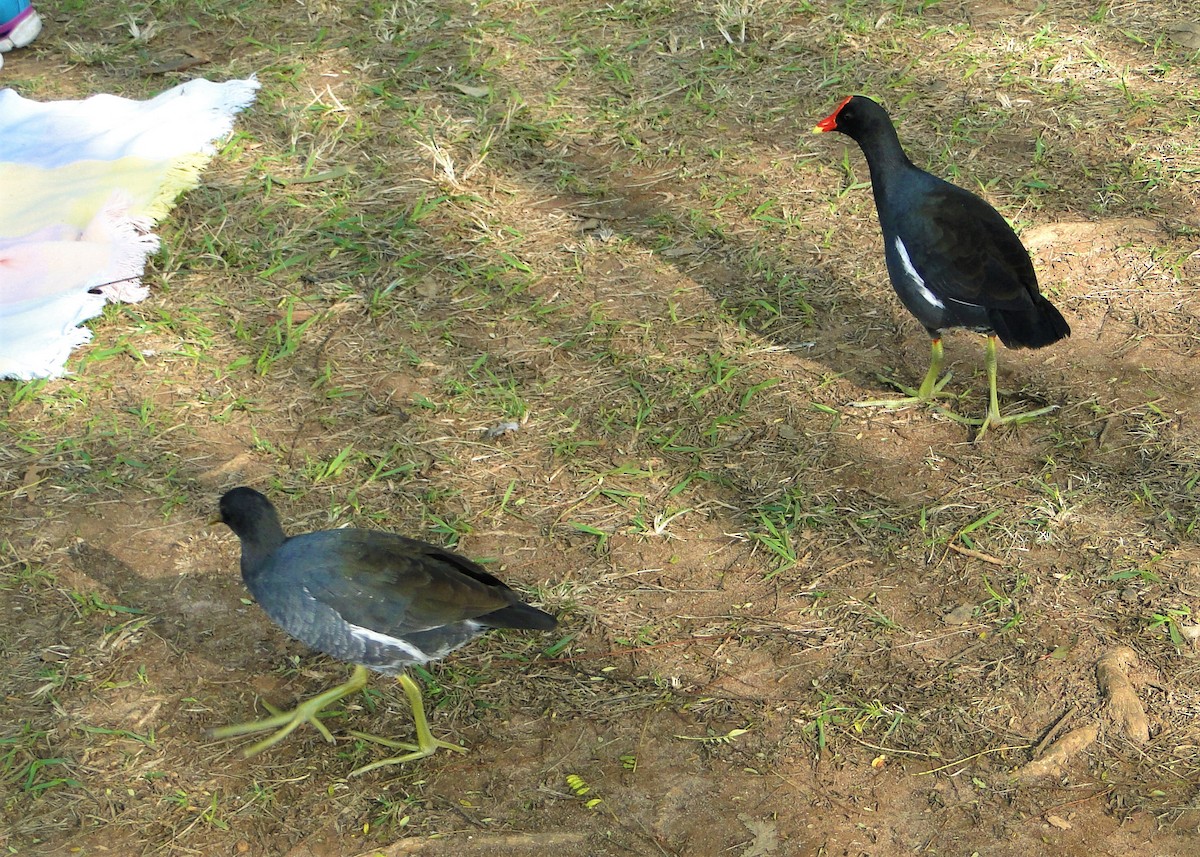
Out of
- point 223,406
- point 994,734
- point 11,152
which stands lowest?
point 994,734

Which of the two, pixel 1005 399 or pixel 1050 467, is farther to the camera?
pixel 1005 399

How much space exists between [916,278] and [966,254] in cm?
21

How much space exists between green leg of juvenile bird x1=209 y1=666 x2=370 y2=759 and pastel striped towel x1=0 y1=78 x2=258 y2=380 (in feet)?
7.17

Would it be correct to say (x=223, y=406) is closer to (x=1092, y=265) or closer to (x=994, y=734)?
(x=994, y=734)

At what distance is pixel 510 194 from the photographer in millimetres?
6191

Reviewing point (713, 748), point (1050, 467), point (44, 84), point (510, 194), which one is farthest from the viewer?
point (44, 84)

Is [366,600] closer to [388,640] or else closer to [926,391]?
[388,640]

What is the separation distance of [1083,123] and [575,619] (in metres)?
4.24

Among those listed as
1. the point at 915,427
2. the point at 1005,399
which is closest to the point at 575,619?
the point at 915,427

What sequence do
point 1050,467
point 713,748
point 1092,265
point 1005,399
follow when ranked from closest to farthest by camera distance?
point 713,748 → point 1050,467 → point 1005,399 → point 1092,265

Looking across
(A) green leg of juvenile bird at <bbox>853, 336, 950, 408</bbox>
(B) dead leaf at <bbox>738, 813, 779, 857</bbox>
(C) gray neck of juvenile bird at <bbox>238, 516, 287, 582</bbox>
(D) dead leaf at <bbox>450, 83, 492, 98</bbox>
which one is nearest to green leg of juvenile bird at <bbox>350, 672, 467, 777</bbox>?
(C) gray neck of juvenile bird at <bbox>238, 516, 287, 582</bbox>

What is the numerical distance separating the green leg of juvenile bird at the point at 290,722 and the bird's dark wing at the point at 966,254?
105 inches

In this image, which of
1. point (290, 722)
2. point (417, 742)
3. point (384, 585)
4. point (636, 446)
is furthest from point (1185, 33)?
point (290, 722)

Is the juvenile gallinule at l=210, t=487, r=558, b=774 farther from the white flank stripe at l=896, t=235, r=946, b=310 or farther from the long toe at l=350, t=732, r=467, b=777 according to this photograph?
the white flank stripe at l=896, t=235, r=946, b=310
